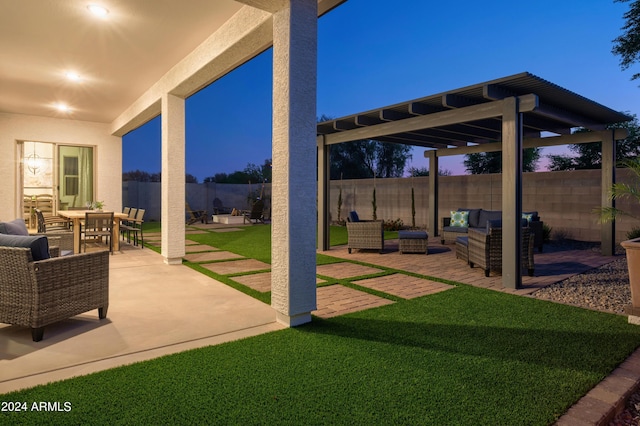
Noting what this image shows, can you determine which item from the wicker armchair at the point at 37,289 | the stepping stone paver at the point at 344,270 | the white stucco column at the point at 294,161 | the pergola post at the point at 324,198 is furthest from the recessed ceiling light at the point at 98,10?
the pergola post at the point at 324,198

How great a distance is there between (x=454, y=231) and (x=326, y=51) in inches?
1952

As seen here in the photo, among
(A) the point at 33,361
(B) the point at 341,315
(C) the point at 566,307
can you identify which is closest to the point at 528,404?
(B) the point at 341,315

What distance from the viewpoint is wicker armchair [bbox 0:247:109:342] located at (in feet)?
9.98

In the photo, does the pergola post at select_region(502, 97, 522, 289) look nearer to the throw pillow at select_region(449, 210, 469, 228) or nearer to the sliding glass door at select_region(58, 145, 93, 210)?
the throw pillow at select_region(449, 210, 469, 228)

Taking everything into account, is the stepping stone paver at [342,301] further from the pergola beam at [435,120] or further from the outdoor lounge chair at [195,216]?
the outdoor lounge chair at [195,216]

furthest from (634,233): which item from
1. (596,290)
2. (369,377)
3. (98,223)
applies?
(98,223)

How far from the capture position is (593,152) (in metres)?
17.7

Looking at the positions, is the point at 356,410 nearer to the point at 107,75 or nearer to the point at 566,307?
the point at 566,307

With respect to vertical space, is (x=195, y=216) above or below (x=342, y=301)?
above

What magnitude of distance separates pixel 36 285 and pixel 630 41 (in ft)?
42.9

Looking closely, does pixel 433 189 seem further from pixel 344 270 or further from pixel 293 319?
pixel 293 319

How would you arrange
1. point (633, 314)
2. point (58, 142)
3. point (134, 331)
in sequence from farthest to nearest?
point (58, 142) → point (633, 314) → point (134, 331)

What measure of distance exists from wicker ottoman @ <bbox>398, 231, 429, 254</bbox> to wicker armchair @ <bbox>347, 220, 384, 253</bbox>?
0.43 metres

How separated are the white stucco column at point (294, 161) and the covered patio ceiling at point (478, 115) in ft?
8.71
